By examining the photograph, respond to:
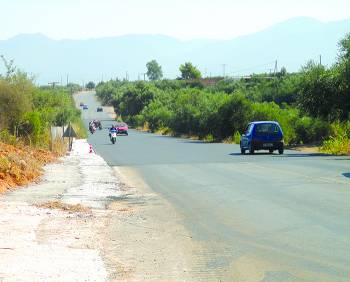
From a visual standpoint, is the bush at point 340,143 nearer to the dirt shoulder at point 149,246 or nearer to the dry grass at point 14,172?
the dry grass at point 14,172

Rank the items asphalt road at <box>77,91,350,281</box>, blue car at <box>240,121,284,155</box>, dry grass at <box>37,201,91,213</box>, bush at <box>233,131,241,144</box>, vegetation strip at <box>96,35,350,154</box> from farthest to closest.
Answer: bush at <box>233,131,241,144</box>, vegetation strip at <box>96,35,350,154</box>, blue car at <box>240,121,284,155</box>, dry grass at <box>37,201,91,213</box>, asphalt road at <box>77,91,350,281</box>

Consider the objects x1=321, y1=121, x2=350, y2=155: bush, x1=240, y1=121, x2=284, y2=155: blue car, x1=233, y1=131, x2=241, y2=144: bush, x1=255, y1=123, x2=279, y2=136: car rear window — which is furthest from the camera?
x1=233, y1=131, x2=241, y2=144: bush

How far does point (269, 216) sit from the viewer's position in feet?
45.9

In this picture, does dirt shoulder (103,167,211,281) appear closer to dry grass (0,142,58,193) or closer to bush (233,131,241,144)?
dry grass (0,142,58,193)

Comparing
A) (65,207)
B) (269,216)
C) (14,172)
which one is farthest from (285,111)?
(269,216)

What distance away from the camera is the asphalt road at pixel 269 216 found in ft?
30.9

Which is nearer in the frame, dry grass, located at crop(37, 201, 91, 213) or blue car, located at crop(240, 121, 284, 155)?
dry grass, located at crop(37, 201, 91, 213)

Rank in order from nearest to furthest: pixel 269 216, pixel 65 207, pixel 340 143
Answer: pixel 269 216
pixel 65 207
pixel 340 143

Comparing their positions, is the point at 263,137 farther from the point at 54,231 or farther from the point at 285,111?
the point at 54,231

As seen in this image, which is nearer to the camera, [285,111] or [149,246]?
[149,246]

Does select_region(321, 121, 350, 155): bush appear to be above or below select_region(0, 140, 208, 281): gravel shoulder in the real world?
above

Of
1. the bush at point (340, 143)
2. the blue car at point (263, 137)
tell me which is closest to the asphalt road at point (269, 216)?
the blue car at point (263, 137)

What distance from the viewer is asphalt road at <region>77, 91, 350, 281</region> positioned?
9.41 metres

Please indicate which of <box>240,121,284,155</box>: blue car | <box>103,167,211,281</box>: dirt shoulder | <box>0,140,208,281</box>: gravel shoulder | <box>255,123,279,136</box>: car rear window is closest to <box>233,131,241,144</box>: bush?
<box>240,121,284,155</box>: blue car
